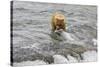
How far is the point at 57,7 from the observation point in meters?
2.60

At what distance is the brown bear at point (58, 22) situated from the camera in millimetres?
2572

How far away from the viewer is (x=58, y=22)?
260 centimetres

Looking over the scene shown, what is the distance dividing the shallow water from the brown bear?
51 millimetres

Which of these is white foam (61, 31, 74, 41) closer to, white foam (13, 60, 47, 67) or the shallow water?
the shallow water

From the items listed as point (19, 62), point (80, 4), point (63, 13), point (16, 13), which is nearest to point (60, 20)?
point (63, 13)

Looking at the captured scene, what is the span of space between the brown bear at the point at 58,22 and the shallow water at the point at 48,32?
0.05m

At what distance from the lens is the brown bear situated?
2.57 metres

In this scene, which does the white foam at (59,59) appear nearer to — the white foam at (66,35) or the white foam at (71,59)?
the white foam at (71,59)

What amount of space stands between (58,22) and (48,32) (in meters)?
0.20

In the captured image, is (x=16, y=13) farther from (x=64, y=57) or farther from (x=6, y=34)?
(x=64, y=57)

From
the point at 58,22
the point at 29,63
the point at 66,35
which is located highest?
the point at 58,22

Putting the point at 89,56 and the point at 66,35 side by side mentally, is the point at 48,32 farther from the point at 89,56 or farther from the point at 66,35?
the point at 89,56

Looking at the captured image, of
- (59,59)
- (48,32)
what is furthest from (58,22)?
(59,59)

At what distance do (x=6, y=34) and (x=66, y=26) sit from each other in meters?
0.82
